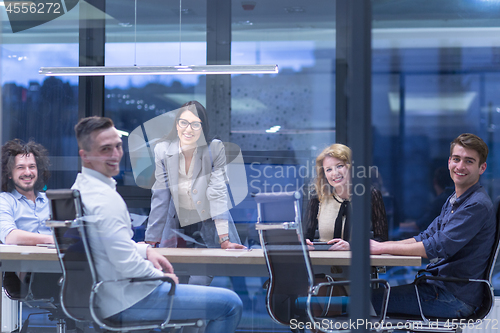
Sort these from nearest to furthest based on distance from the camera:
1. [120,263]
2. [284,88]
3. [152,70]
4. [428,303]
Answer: [120,263]
[428,303]
[152,70]
[284,88]

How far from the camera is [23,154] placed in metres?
3.13

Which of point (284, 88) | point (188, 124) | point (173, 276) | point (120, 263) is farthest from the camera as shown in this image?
point (284, 88)

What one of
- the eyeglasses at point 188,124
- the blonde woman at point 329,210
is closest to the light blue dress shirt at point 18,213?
the eyeglasses at point 188,124

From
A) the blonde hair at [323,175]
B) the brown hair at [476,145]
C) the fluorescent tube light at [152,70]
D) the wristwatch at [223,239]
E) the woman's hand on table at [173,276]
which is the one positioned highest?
the fluorescent tube light at [152,70]

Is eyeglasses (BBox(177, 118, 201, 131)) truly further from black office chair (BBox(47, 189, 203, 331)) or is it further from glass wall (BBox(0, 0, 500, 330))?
black office chair (BBox(47, 189, 203, 331))

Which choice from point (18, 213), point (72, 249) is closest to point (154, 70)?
point (18, 213)

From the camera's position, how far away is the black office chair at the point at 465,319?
279 cm

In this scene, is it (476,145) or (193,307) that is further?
(476,145)

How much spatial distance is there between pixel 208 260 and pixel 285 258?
21.0 inches

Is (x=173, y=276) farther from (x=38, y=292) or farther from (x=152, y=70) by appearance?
(x=152, y=70)

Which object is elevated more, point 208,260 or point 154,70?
point 154,70

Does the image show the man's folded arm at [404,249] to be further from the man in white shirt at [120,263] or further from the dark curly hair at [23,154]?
the dark curly hair at [23,154]

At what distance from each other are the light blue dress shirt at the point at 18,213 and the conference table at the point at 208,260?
126 mm

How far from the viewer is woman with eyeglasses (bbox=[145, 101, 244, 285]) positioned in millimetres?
3051
